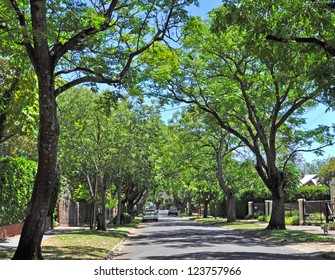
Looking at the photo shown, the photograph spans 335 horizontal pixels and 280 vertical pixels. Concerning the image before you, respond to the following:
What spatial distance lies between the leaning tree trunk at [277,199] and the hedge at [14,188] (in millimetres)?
13375

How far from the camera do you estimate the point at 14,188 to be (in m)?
21.7

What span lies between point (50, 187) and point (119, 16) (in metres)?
6.13

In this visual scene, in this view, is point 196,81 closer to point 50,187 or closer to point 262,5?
point 262,5

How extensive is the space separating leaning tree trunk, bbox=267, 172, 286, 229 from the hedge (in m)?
13.4

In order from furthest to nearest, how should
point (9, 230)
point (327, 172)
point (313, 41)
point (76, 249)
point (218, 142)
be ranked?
1. point (327, 172)
2. point (218, 142)
3. point (9, 230)
4. point (76, 249)
5. point (313, 41)

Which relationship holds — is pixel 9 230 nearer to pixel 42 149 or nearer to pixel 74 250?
pixel 74 250

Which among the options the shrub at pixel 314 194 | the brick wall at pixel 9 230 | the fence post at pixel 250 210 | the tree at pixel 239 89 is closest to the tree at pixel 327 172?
the shrub at pixel 314 194

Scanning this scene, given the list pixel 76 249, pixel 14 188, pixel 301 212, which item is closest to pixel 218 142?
pixel 301 212

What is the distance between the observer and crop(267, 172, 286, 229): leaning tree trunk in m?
25.5

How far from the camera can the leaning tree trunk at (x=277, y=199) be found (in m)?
25.5

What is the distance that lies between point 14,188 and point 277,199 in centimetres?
1418

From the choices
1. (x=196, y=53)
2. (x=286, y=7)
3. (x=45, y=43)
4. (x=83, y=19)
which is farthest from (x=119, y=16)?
(x=196, y=53)

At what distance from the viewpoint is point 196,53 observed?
2447 cm

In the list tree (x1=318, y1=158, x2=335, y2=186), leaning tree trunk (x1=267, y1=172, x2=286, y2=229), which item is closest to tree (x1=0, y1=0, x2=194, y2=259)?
leaning tree trunk (x1=267, y1=172, x2=286, y2=229)
